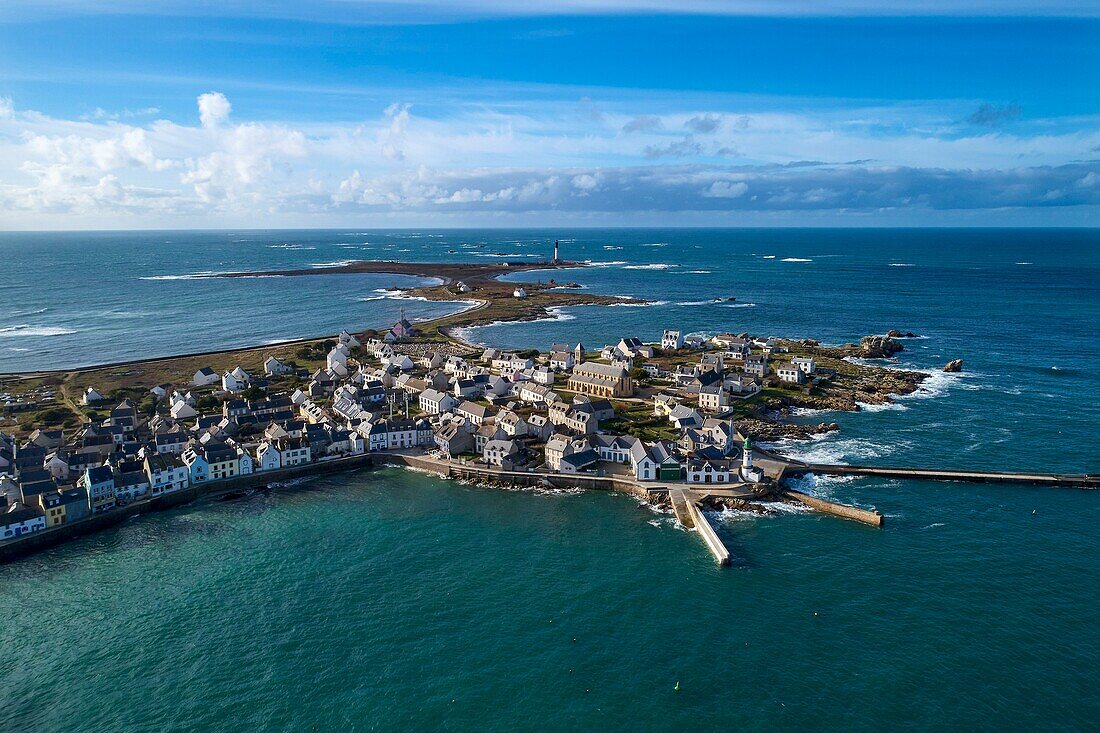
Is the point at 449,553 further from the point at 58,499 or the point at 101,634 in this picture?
the point at 58,499

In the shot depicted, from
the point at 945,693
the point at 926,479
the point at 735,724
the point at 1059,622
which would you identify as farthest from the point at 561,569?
the point at 926,479

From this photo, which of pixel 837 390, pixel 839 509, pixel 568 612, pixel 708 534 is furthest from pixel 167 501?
pixel 837 390

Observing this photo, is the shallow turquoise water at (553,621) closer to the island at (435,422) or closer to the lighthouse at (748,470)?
the island at (435,422)

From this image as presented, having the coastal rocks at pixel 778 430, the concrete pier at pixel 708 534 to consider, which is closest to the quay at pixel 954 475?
the coastal rocks at pixel 778 430

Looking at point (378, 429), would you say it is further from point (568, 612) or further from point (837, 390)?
point (837, 390)

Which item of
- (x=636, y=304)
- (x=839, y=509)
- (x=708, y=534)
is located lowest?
(x=708, y=534)

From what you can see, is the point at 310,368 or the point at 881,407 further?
the point at 310,368
